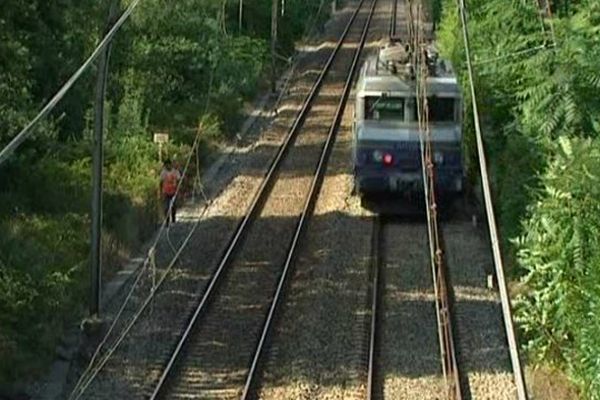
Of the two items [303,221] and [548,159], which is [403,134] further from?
[548,159]

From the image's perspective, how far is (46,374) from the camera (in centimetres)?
1527

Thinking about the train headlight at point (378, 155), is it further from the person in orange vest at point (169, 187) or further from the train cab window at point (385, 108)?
the person in orange vest at point (169, 187)

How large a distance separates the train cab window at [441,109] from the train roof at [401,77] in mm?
118

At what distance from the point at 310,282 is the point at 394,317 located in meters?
2.08

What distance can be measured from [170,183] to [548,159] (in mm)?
7506

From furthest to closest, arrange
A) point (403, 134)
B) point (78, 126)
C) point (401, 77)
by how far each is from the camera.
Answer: point (78, 126) → point (401, 77) → point (403, 134)

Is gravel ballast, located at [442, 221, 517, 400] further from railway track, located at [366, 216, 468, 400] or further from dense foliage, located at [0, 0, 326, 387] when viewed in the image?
dense foliage, located at [0, 0, 326, 387]

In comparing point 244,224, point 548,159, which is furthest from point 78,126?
point 548,159

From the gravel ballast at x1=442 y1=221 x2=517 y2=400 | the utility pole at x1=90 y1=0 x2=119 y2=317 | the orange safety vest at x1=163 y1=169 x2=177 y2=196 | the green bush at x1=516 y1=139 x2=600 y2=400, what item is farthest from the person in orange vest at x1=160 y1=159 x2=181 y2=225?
the green bush at x1=516 y1=139 x2=600 y2=400

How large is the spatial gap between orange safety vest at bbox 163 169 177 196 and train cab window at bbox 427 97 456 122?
472 centimetres

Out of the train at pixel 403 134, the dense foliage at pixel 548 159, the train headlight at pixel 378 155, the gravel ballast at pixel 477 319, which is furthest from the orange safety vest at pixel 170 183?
the dense foliage at pixel 548 159

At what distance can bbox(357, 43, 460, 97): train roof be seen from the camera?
22.5 meters

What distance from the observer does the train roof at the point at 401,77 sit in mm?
22516

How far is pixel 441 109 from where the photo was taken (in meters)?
22.6
